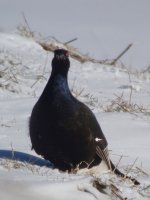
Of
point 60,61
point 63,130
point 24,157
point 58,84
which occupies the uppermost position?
point 60,61

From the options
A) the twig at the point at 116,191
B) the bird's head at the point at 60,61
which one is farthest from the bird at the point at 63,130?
the twig at the point at 116,191

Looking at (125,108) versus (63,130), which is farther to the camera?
(125,108)

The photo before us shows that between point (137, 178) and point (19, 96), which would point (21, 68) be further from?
point (137, 178)

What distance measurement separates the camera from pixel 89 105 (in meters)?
9.00

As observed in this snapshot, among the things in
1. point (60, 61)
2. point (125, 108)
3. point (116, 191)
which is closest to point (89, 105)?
point (125, 108)

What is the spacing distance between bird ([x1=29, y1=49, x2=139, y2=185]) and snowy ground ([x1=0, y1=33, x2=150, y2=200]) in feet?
0.61

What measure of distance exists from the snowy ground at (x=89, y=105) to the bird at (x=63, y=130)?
0.18 meters

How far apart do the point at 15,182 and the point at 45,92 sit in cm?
161

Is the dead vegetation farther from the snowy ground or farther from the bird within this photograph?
the bird

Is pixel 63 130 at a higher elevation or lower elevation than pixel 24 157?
higher

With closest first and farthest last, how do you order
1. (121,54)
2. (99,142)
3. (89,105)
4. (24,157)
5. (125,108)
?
(24,157) → (99,142) → (125,108) → (89,105) → (121,54)

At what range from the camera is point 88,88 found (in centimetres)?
1031

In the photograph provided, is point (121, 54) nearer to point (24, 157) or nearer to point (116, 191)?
point (24, 157)

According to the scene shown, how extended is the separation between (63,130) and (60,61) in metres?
0.58
